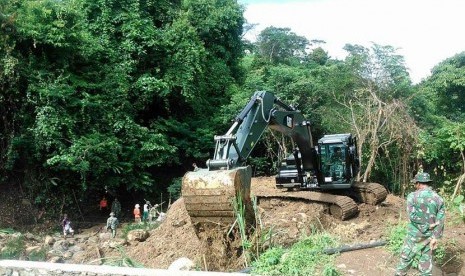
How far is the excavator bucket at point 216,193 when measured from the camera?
20.3 ft

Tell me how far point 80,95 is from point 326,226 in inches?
434

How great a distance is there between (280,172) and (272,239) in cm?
474

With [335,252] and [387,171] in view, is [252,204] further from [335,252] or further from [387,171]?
[387,171]

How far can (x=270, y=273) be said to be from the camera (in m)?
5.86

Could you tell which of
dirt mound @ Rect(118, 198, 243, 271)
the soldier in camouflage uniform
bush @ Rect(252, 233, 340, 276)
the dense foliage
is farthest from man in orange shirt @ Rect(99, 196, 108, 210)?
the soldier in camouflage uniform

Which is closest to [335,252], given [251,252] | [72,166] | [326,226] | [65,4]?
[251,252]

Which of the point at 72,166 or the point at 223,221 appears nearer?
the point at 223,221

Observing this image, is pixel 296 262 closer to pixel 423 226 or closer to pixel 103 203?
pixel 423 226

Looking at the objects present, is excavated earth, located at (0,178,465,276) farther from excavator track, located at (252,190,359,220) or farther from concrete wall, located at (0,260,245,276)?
concrete wall, located at (0,260,245,276)

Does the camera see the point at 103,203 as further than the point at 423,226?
Yes

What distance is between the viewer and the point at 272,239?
283 inches

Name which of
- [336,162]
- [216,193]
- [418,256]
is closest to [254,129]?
[216,193]

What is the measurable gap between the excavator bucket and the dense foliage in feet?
34.3

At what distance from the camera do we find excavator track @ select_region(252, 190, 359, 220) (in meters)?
10.3
